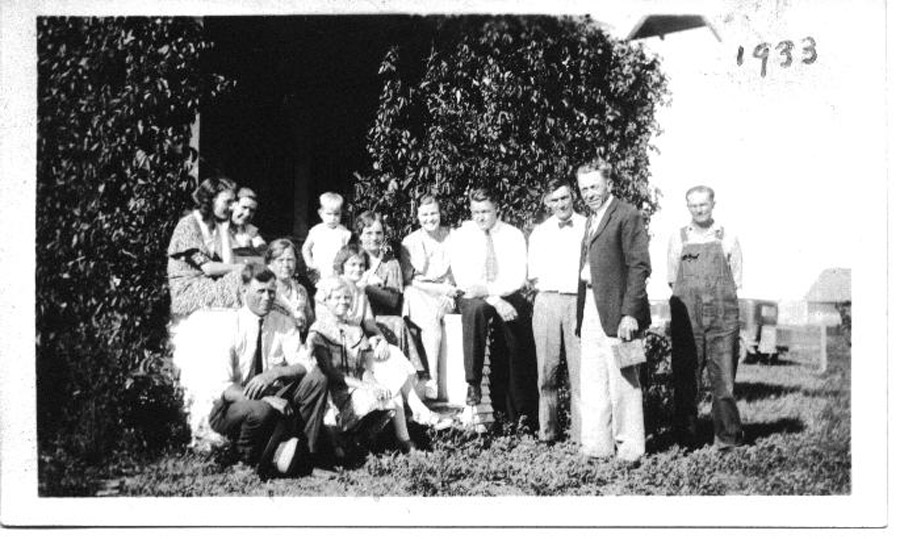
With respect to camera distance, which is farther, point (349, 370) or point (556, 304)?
point (556, 304)

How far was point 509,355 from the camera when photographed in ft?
20.0

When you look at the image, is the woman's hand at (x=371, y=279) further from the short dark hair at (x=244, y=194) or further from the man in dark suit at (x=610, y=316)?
the man in dark suit at (x=610, y=316)

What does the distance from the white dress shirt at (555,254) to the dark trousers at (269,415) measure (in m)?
1.46

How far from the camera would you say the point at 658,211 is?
238 inches

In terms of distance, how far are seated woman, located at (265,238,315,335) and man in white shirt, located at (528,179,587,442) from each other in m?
1.41

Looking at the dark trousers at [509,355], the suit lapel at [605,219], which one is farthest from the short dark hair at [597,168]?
the dark trousers at [509,355]

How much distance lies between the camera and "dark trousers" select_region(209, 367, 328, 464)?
18.5ft

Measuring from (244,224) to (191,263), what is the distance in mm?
394

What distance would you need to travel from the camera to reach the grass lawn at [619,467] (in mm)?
5906

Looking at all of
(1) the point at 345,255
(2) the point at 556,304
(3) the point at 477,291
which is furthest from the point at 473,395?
(1) the point at 345,255

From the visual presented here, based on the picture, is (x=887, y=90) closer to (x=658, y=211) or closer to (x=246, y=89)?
(x=658, y=211)

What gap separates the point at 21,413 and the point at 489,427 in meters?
2.84

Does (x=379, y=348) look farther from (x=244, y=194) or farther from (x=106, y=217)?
(x=106, y=217)

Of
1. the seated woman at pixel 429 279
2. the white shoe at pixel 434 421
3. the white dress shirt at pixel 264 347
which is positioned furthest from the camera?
the seated woman at pixel 429 279
